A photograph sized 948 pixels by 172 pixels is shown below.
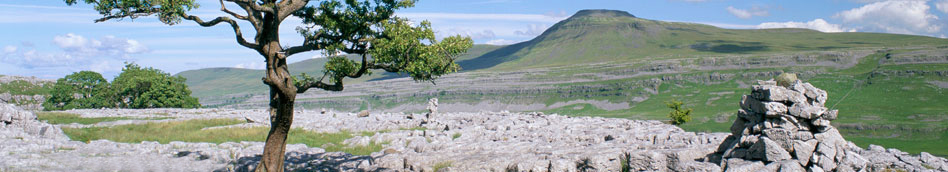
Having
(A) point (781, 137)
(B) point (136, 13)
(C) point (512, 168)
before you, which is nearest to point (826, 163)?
(A) point (781, 137)

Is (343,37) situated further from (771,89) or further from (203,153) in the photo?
(771,89)

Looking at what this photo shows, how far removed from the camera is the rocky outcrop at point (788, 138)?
21.1 m

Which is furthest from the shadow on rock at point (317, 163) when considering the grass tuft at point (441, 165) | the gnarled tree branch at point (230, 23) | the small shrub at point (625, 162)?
the small shrub at point (625, 162)

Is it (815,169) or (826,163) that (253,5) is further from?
(826,163)

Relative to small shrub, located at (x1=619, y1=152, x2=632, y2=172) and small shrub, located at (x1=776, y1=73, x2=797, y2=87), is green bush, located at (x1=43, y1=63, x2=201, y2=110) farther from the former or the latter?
small shrub, located at (x1=776, y1=73, x2=797, y2=87)

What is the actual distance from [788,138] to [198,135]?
37858mm

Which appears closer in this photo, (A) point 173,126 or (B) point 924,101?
(A) point 173,126

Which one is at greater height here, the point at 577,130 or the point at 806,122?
the point at 806,122

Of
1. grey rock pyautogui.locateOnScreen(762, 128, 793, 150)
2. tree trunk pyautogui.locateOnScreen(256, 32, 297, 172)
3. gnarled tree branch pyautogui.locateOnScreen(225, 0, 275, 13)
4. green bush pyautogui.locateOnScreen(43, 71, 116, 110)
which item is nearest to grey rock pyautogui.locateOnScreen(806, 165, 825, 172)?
grey rock pyautogui.locateOnScreen(762, 128, 793, 150)

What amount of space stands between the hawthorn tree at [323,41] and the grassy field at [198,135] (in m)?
14.9

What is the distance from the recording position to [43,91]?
15900 cm

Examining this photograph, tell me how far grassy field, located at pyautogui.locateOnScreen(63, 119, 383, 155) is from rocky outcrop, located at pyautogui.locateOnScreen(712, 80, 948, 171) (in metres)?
21.6

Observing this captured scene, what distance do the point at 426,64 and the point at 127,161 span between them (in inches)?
596

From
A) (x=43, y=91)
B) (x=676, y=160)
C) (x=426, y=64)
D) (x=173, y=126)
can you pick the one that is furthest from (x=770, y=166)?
(x=43, y=91)
